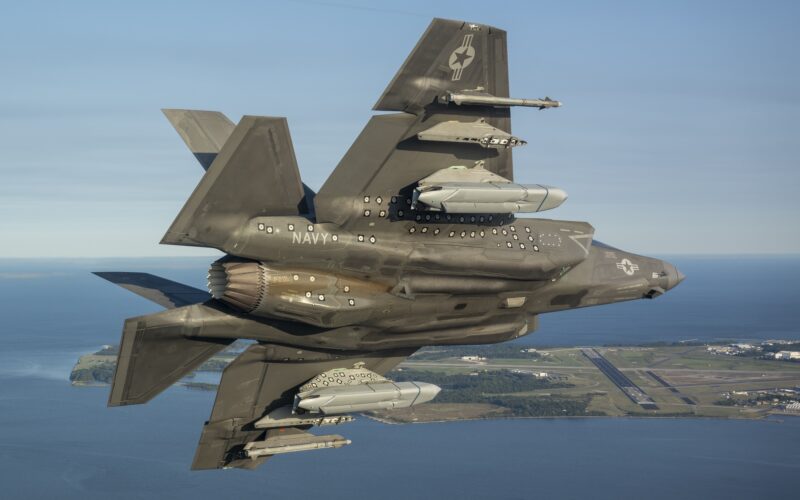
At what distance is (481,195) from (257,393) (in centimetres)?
1028

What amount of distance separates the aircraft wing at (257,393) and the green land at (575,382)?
74.9 metres

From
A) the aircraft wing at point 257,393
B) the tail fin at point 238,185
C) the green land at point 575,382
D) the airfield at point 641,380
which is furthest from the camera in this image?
the green land at point 575,382

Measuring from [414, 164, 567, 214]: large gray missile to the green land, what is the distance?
8159 cm

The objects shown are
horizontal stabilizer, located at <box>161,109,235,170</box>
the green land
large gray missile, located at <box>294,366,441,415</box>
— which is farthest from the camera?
the green land

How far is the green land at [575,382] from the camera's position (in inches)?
4486

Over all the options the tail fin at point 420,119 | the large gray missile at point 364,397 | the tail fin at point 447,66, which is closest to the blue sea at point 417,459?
the large gray missile at point 364,397

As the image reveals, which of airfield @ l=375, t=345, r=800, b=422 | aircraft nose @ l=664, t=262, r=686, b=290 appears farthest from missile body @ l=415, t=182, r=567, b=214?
airfield @ l=375, t=345, r=800, b=422

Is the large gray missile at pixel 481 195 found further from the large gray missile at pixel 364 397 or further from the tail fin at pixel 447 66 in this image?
the large gray missile at pixel 364 397

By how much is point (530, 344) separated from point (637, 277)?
5381 inches

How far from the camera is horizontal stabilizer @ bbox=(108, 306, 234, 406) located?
2267 centimetres

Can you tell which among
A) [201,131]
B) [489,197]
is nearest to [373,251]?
[489,197]

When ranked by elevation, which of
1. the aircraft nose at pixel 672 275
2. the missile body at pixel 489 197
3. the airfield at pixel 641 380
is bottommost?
the airfield at pixel 641 380

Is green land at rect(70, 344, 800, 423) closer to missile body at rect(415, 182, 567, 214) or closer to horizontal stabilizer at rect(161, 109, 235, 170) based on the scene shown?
horizontal stabilizer at rect(161, 109, 235, 170)

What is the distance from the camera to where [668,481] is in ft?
304
